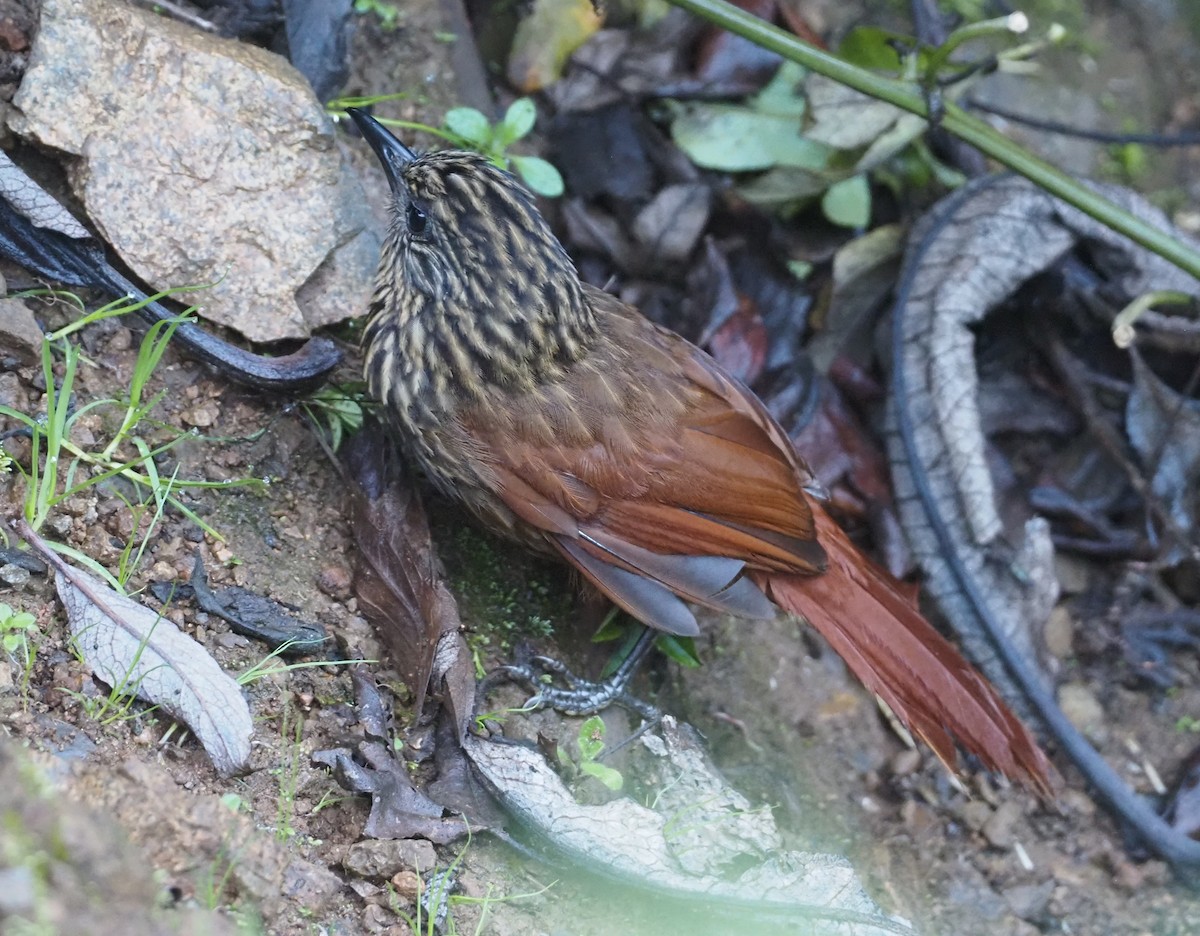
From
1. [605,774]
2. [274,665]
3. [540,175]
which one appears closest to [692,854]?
[605,774]

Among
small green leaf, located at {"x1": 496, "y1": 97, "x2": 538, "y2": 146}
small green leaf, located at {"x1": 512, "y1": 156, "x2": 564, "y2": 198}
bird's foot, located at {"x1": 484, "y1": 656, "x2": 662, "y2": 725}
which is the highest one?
small green leaf, located at {"x1": 496, "y1": 97, "x2": 538, "y2": 146}

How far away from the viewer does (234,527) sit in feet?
9.76

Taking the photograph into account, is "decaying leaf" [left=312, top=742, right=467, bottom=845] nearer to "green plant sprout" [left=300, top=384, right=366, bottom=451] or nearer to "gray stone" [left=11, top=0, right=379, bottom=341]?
"green plant sprout" [left=300, top=384, right=366, bottom=451]

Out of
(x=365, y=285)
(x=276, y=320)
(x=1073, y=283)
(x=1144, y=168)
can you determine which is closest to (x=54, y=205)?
(x=276, y=320)

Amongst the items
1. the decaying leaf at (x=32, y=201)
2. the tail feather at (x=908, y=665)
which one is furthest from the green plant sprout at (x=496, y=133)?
the tail feather at (x=908, y=665)

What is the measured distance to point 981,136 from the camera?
12.0ft

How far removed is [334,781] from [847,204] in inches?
112

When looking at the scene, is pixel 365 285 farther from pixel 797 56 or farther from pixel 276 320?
pixel 797 56

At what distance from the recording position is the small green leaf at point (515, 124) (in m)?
3.77

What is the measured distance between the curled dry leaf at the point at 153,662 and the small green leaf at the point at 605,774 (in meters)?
0.80

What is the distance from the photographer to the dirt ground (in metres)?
1.88

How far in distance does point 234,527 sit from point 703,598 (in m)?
1.19

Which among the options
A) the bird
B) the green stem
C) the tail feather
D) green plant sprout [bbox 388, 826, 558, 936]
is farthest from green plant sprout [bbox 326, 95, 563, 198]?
green plant sprout [bbox 388, 826, 558, 936]

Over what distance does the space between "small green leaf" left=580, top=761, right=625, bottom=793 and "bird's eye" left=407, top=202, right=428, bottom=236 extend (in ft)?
4.76
